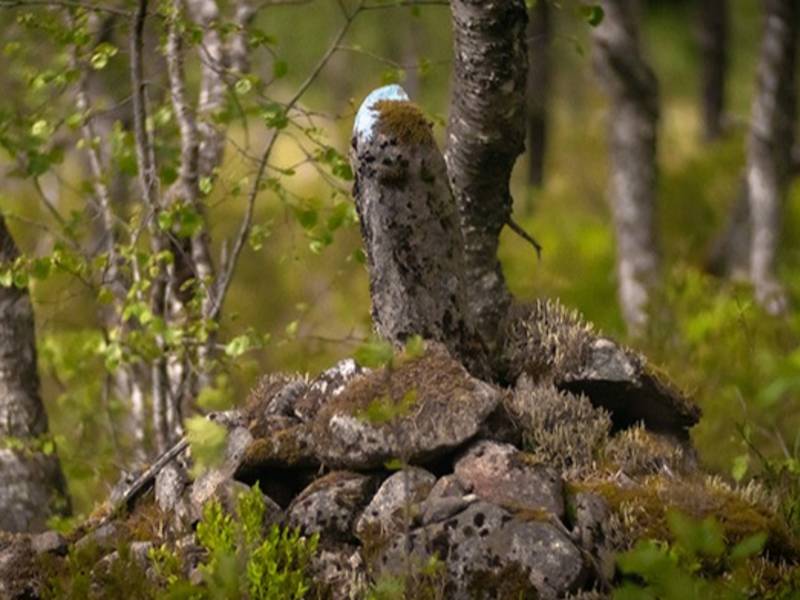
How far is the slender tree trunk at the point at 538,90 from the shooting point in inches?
695

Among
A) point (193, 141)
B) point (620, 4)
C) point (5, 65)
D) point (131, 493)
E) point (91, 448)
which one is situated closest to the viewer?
point (131, 493)

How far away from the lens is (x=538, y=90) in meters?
18.2

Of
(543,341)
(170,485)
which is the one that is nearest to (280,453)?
(170,485)

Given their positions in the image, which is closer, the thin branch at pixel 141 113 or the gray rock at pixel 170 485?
the gray rock at pixel 170 485

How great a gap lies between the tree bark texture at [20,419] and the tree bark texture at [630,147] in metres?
6.92

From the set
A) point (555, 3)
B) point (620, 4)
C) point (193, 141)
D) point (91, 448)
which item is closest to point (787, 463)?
point (555, 3)

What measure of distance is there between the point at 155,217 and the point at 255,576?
2869 millimetres

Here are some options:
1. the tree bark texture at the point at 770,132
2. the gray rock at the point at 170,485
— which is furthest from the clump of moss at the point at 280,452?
the tree bark texture at the point at 770,132

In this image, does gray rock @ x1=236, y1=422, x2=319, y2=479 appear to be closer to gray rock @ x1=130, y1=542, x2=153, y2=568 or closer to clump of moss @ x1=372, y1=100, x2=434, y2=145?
gray rock @ x1=130, y1=542, x2=153, y2=568

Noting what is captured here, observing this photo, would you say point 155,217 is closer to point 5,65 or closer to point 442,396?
point 442,396

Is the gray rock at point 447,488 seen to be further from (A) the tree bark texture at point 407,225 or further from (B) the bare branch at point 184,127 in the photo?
(B) the bare branch at point 184,127

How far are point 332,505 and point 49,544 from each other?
50.3 inches

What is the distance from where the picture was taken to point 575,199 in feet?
69.3

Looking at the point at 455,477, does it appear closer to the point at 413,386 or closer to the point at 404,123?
the point at 413,386
